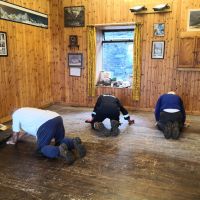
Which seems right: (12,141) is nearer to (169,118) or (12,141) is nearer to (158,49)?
(169,118)

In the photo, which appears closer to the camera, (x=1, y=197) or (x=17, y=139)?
(x=1, y=197)

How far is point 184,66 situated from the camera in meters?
5.51

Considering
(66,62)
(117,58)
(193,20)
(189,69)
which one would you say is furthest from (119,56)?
(193,20)

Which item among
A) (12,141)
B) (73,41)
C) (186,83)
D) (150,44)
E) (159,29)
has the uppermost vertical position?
(159,29)

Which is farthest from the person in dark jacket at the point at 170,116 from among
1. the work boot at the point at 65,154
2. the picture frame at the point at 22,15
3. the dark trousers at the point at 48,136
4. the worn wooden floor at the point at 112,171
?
the picture frame at the point at 22,15

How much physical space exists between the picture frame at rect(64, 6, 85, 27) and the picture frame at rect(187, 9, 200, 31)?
2680 mm

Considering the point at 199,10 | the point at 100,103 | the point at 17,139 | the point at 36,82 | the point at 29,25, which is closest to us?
the point at 17,139

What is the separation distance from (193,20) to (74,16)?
3.03m

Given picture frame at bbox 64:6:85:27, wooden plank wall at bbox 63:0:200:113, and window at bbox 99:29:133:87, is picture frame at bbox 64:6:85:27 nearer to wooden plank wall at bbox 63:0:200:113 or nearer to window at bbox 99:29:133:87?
wooden plank wall at bbox 63:0:200:113

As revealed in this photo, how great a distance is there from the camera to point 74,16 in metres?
6.24

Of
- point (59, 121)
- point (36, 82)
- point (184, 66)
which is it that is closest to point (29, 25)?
point (36, 82)

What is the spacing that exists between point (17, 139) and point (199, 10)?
4.77 m

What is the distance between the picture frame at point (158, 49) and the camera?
573cm

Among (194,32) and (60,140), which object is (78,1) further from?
(60,140)
